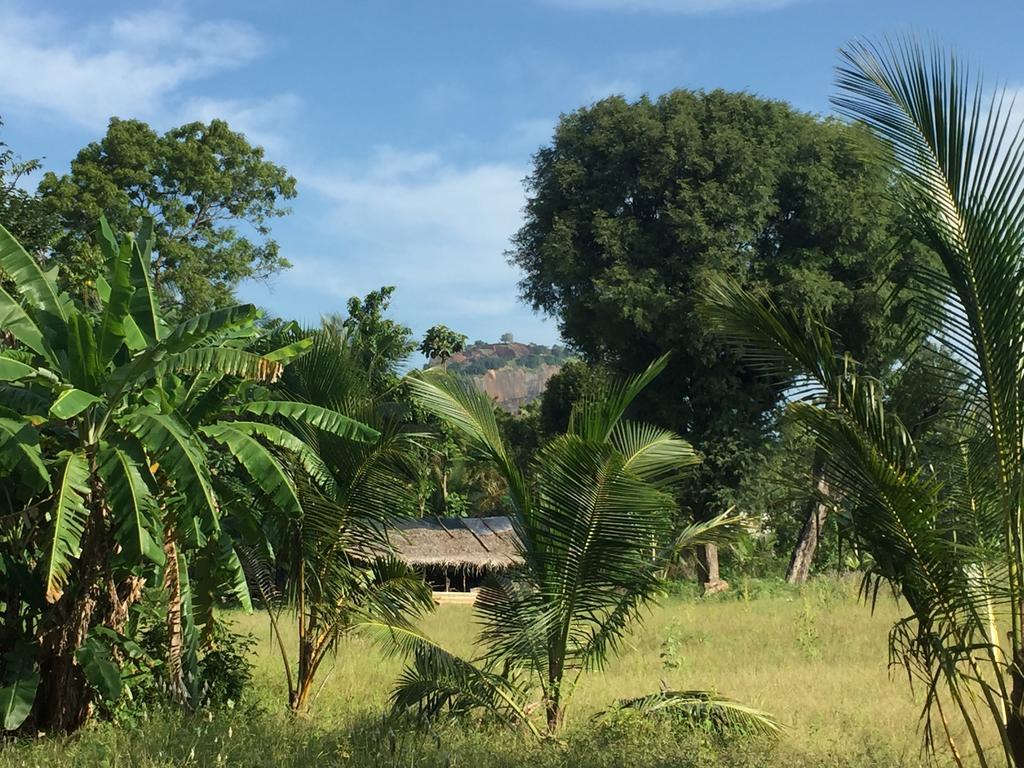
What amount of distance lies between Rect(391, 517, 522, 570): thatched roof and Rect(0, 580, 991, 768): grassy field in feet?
32.9

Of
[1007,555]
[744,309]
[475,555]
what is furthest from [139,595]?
[475,555]

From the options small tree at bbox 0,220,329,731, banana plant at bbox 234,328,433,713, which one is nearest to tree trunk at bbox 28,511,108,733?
small tree at bbox 0,220,329,731

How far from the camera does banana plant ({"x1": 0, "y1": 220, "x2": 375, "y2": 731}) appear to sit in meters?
7.11

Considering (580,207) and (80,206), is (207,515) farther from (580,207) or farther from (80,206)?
(80,206)

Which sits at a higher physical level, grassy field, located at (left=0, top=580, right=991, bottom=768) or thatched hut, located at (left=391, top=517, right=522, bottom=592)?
thatched hut, located at (left=391, top=517, right=522, bottom=592)

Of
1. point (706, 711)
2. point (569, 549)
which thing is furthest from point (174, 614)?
point (706, 711)

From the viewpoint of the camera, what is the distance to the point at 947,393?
568 centimetres

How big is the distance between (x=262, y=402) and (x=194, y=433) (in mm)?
883

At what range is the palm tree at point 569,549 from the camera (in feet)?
26.2

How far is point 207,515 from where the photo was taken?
7.53 m

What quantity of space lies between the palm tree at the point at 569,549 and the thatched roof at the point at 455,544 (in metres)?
17.9

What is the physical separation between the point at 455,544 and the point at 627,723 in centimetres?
1957

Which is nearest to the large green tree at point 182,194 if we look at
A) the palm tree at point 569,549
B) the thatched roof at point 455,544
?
the thatched roof at point 455,544

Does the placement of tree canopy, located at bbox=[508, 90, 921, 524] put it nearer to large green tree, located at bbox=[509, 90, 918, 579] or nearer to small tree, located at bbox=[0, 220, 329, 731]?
large green tree, located at bbox=[509, 90, 918, 579]
